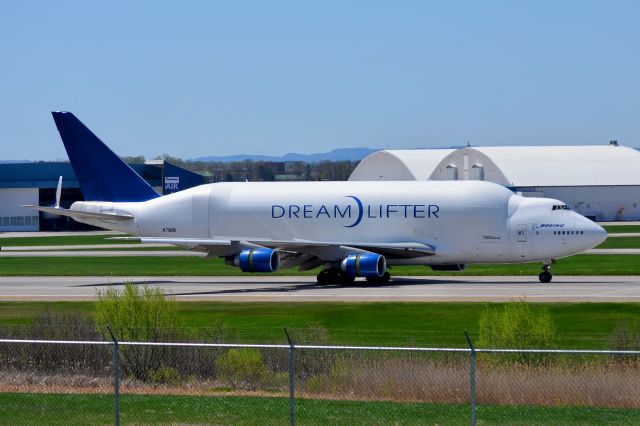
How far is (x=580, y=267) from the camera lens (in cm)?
5772

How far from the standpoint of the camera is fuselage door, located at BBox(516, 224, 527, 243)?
47.8 metres

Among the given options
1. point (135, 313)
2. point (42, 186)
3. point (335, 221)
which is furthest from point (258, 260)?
point (42, 186)

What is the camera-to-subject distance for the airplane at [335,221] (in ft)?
158

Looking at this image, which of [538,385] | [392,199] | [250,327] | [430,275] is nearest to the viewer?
[538,385]

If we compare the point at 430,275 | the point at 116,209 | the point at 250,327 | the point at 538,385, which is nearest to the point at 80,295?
the point at 116,209

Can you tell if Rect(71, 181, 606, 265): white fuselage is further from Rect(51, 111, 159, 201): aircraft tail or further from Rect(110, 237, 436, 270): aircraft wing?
Rect(51, 111, 159, 201): aircraft tail

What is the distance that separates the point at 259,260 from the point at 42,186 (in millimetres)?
82553

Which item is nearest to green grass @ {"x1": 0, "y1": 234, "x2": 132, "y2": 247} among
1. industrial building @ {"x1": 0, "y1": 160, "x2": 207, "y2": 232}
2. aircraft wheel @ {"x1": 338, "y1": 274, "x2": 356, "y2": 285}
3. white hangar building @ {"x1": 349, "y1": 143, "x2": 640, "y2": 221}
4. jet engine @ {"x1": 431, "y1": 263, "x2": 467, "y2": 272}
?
industrial building @ {"x1": 0, "y1": 160, "x2": 207, "y2": 232}

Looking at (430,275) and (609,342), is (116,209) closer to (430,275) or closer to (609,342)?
(430,275)

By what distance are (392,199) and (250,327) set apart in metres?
16.9

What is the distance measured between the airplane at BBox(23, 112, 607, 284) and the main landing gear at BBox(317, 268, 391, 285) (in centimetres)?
4

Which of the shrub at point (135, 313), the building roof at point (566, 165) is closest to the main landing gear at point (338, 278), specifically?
the shrub at point (135, 313)

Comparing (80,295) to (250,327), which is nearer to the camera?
(250,327)

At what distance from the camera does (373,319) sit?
36812 millimetres
